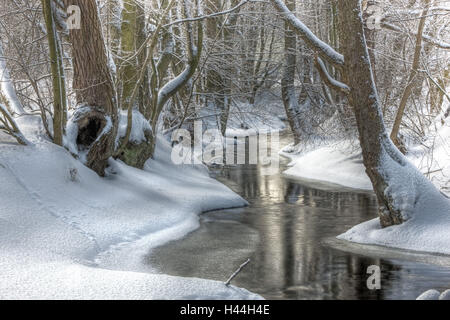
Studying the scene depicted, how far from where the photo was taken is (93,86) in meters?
12.0

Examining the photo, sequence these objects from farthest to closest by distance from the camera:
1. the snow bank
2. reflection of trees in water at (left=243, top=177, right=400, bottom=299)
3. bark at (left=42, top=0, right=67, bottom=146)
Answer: the snow bank, bark at (left=42, top=0, right=67, bottom=146), reflection of trees in water at (left=243, top=177, right=400, bottom=299)

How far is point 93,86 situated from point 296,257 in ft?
17.7

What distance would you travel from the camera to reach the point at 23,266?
6.79 metres

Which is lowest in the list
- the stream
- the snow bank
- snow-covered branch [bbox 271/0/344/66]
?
the snow bank

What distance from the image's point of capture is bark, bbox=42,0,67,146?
10672 mm

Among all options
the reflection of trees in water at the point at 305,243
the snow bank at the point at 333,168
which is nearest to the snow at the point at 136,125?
the reflection of trees in water at the point at 305,243

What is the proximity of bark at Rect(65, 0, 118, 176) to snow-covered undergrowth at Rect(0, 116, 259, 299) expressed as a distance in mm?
684

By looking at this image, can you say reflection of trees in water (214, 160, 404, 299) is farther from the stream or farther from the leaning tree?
the leaning tree

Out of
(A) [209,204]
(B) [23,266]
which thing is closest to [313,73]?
(A) [209,204]

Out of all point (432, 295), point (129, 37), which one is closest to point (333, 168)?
point (129, 37)

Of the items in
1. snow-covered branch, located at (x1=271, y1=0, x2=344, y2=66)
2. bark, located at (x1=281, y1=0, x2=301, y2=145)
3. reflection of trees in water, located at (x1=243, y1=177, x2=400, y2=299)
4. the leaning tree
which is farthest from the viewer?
bark, located at (x1=281, y1=0, x2=301, y2=145)

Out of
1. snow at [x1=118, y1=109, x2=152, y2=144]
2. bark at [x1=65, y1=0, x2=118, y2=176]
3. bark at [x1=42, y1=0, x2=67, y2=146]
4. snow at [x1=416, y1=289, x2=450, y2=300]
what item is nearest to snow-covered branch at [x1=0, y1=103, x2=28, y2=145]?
bark at [x1=42, y1=0, x2=67, y2=146]

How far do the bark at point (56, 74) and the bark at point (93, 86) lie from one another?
27.7 inches

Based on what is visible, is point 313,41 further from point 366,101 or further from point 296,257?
point 296,257
